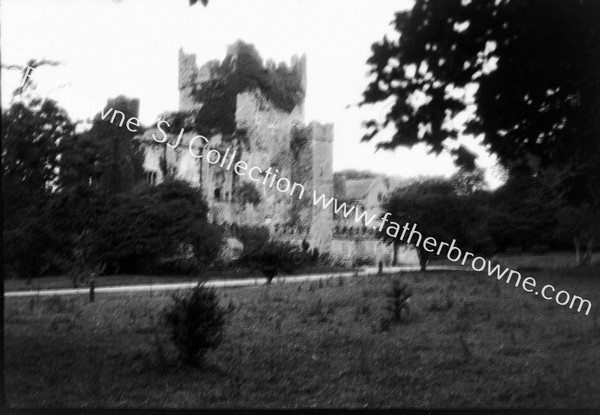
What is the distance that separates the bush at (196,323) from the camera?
197 inches

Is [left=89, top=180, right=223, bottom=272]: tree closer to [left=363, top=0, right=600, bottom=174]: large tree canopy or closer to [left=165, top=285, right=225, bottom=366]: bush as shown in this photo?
[left=165, top=285, right=225, bottom=366]: bush

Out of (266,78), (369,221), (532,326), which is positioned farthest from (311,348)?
(266,78)

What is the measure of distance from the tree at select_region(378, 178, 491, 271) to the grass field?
0.26 metres

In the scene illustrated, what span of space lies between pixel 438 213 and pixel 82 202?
252cm

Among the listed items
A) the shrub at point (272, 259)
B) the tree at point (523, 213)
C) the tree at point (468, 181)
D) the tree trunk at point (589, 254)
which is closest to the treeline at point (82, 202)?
the shrub at point (272, 259)

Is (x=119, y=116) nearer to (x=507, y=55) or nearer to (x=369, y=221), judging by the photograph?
(x=369, y=221)

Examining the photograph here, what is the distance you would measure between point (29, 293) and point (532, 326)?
3619 mm

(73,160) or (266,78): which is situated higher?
(266,78)

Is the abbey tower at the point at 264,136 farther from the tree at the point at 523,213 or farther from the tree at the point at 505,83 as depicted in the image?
the tree at the point at 523,213

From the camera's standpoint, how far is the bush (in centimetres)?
501

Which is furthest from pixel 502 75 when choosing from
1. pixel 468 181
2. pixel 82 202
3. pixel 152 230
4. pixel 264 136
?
pixel 82 202

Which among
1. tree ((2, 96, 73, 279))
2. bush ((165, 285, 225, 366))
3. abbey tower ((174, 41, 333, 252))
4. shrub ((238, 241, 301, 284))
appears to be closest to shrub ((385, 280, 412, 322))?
abbey tower ((174, 41, 333, 252))

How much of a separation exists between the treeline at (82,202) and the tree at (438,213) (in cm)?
133

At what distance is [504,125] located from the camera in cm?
513
